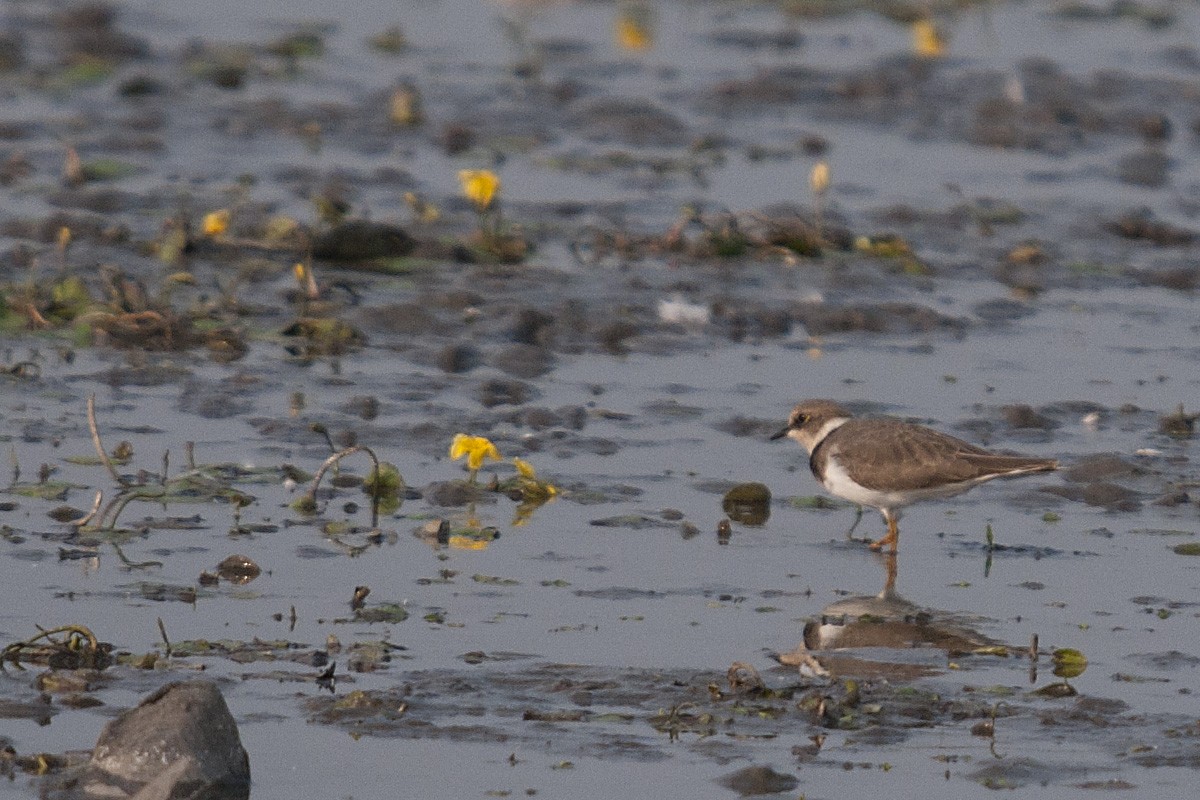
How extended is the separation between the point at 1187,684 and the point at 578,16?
17714mm

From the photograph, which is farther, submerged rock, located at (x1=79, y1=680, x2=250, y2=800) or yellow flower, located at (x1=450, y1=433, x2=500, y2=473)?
yellow flower, located at (x1=450, y1=433, x2=500, y2=473)

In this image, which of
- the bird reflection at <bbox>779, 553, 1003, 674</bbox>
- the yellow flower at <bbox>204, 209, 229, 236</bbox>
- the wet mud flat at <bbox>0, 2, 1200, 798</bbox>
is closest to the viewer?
the wet mud flat at <bbox>0, 2, 1200, 798</bbox>

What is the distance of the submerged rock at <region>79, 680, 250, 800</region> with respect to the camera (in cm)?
559

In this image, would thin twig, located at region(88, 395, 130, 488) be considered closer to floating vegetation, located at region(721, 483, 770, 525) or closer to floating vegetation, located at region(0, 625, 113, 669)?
floating vegetation, located at region(0, 625, 113, 669)

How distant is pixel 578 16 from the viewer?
2367 centimetres

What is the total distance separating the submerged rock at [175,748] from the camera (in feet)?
18.3

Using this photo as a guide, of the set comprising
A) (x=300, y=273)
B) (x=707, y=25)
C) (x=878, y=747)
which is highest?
(x=707, y=25)

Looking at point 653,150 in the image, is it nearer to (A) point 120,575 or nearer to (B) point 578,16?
(B) point 578,16

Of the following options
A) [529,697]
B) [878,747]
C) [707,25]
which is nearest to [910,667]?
[878,747]

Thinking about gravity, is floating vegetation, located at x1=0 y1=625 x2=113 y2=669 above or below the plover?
below

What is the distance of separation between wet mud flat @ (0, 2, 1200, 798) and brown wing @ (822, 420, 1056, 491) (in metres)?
0.28

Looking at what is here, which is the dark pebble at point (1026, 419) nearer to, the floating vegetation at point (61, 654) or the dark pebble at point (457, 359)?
the dark pebble at point (457, 359)

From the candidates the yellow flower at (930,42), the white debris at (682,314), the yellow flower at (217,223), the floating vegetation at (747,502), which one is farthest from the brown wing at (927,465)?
the yellow flower at (930,42)

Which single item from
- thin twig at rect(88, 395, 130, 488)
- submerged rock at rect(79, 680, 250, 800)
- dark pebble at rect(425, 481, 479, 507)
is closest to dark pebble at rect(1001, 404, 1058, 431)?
dark pebble at rect(425, 481, 479, 507)
